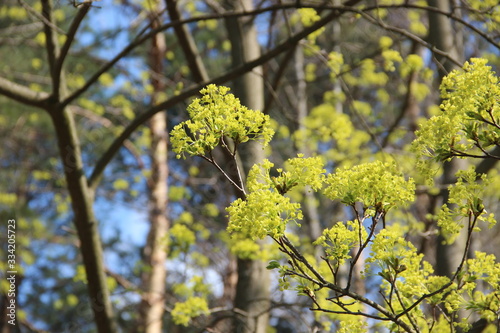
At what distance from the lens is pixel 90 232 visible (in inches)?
152

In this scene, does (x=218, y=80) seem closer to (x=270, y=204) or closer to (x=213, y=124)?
(x=213, y=124)

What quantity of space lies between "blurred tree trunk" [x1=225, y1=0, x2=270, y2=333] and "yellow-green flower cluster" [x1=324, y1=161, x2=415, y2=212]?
210cm

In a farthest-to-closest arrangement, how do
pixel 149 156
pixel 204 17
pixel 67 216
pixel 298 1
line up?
pixel 67 216
pixel 149 156
pixel 204 17
pixel 298 1

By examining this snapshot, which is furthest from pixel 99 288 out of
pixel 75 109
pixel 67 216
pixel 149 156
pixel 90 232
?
pixel 67 216

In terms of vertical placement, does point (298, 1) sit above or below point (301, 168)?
above

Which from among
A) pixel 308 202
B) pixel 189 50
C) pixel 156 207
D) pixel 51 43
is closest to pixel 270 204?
pixel 51 43

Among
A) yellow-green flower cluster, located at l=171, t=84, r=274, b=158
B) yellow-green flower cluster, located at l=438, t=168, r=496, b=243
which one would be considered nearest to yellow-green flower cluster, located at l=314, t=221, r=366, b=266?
yellow-green flower cluster, located at l=438, t=168, r=496, b=243

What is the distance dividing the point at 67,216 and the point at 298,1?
432 inches

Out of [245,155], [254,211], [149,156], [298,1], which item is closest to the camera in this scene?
[254,211]

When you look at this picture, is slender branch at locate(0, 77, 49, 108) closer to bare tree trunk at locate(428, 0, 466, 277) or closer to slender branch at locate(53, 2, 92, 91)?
slender branch at locate(53, 2, 92, 91)

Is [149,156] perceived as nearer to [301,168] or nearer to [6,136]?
[6,136]

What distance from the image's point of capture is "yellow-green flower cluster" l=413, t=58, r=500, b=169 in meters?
1.87

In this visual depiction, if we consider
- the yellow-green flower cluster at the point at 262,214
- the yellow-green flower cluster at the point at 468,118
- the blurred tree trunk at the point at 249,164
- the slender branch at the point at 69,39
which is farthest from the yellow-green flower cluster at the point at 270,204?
the blurred tree trunk at the point at 249,164

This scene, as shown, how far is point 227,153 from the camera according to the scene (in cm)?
291
